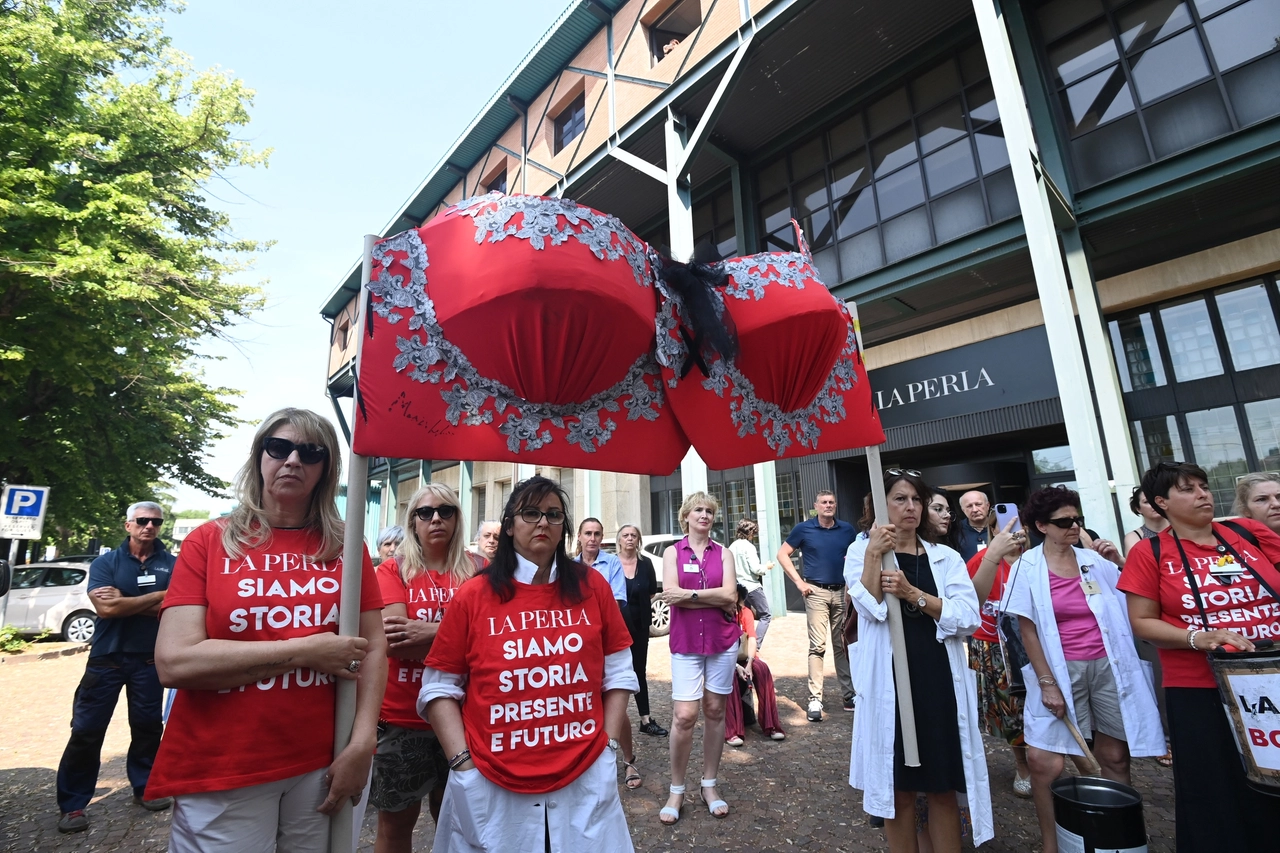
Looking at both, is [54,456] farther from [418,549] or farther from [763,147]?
[763,147]

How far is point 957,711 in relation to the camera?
2.81 metres

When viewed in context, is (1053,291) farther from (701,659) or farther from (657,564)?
(657,564)

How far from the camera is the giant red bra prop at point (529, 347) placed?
203cm

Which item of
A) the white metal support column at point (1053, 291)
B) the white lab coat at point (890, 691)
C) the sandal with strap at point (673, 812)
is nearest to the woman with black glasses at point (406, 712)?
the sandal with strap at point (673, 812)

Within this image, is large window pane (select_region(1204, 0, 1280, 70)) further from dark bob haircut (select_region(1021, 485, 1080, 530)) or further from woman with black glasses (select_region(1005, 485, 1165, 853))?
woman with black glasses (select_region(1005, 485, 1165, 853))

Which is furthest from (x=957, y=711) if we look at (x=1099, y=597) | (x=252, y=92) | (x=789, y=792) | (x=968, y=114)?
(x=252, y=92)

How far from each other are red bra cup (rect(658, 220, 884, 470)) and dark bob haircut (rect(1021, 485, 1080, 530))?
51.1 inches

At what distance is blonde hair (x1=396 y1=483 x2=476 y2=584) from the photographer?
3046 millimetres

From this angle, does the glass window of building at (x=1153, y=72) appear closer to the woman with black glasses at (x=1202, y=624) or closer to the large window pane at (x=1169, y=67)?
the large window pane at (x=1169, y=67)

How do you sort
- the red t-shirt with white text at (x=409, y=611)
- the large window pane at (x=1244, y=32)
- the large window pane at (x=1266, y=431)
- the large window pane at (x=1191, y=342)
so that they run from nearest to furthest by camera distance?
the red t-shirt with white text at (x=409, y=611) → the large window pane at (x=1244, y=32) → the large window pane at (x=1266, y=431) → the large window pane at (x=1191, y=342)

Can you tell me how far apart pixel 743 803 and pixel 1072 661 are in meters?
2.27

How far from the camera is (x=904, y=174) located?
11195 millimetres

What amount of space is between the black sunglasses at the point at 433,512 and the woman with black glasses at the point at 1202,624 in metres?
3.48

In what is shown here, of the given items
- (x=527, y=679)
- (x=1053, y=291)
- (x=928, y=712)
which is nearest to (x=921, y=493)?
(x=928, y=712)
